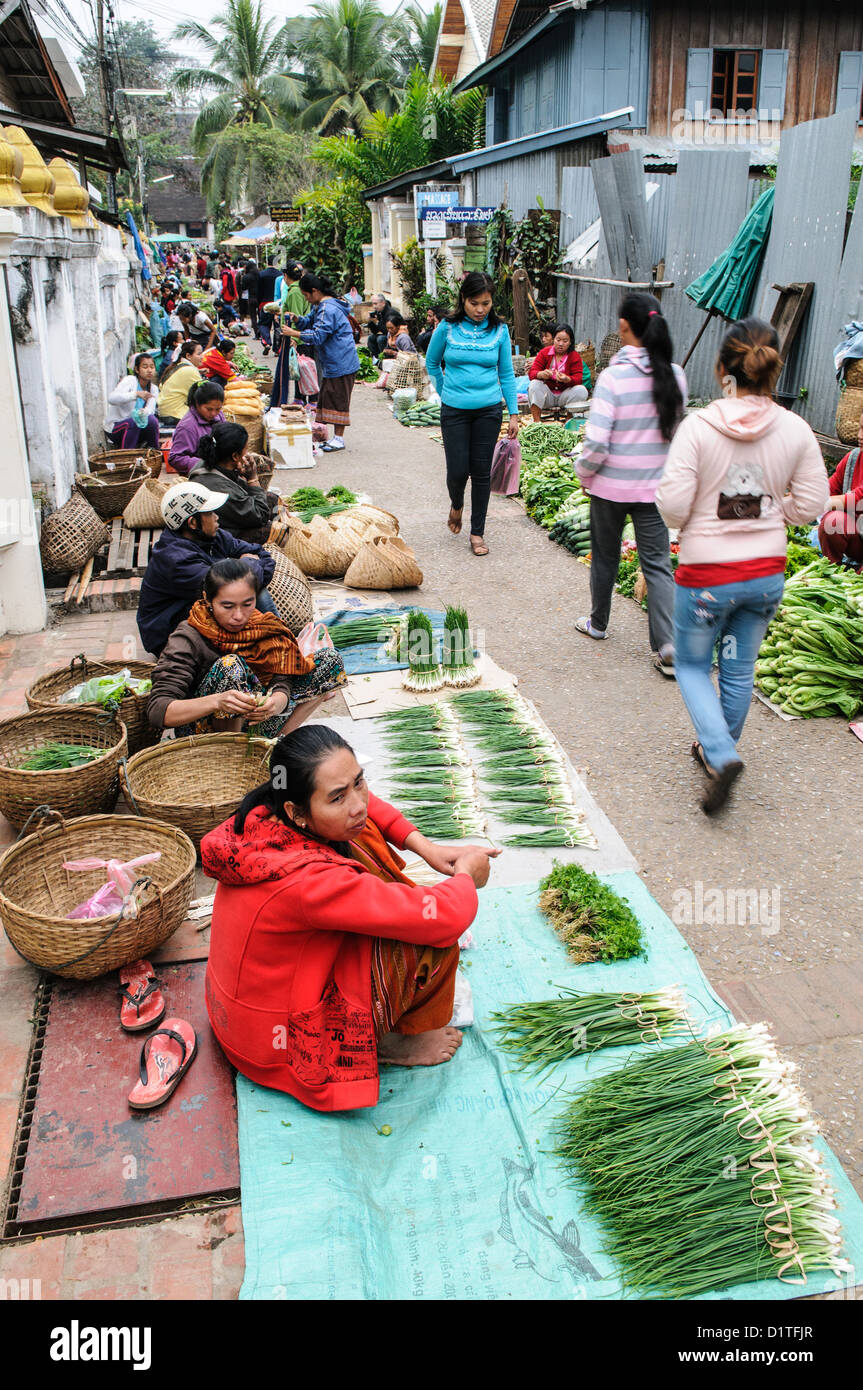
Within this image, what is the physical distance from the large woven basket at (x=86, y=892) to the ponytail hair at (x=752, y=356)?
2605 mm

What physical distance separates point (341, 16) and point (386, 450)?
29.8 metres

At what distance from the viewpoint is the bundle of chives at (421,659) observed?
211 inches

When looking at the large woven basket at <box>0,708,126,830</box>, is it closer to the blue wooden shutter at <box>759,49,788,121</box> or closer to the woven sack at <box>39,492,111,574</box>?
the woven sack at <box>39,492,111,574</box>

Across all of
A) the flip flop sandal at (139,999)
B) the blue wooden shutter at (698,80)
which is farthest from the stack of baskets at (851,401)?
the blue wooden shutter at (698,80)

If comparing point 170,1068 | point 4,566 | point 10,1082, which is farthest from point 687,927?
point 4,566

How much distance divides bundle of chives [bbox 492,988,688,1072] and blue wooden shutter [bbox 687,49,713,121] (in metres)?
16.3

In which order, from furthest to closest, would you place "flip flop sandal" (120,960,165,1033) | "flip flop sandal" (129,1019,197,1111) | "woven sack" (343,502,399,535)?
"woven sack" (343,502,399,535) < "flip flop sandal" (120,960,165,1033) < "flip flop sandal" (129,1019,197,1111)

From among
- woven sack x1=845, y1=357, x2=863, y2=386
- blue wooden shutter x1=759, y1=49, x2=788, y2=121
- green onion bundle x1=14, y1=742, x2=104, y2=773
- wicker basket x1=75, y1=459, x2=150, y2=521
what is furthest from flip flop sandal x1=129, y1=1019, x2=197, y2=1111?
blue wooden shutter x1=759, y1=49, x2=788, y2=121

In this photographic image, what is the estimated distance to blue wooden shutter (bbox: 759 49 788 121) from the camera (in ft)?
51.8

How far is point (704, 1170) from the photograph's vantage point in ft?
7.68

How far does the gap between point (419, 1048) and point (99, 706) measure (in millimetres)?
2238

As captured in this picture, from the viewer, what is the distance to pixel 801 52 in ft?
52.1

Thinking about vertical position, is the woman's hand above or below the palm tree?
below

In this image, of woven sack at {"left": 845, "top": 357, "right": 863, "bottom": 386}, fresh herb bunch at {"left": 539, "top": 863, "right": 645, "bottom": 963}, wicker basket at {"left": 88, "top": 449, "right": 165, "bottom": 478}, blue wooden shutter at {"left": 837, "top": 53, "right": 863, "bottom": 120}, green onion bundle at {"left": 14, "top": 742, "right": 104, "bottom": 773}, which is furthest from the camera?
blue wooden shutter at {"left": 837, "top": 53, "right": 863, "bottom": 120}
